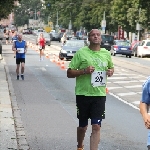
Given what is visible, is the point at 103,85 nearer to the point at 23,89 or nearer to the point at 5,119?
the point at 5,119

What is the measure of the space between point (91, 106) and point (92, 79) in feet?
1.17

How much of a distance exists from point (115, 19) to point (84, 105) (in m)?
70.4

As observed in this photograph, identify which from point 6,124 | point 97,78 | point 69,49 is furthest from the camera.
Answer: point 69,49

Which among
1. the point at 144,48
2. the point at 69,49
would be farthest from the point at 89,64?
the point at 144,48

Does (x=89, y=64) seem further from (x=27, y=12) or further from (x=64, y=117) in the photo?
(x=27, y=12)

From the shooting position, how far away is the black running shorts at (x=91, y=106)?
323 inches

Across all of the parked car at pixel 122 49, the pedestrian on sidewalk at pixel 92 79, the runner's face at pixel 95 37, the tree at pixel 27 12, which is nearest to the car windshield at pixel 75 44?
the parked car at pixel 122 49

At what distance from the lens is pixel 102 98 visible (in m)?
8.23

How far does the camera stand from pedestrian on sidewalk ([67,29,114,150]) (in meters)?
8.17

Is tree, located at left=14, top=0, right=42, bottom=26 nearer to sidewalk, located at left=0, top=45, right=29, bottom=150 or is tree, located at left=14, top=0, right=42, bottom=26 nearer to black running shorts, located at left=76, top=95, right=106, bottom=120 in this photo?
sidewalk, located at left=0, top=45, right=29, bottom=150

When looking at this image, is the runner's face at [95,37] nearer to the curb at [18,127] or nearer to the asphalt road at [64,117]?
the asphalt road at [64,117]

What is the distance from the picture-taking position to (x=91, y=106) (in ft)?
27.0

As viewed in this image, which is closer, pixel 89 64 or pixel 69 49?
pixel 89 64

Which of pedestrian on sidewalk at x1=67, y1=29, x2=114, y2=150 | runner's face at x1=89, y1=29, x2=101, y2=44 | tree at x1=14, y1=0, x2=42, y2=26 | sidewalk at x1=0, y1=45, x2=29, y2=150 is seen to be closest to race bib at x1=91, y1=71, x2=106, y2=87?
pedestrian on sidewalk at x1=67, y1=29, x2=114, y2=150
